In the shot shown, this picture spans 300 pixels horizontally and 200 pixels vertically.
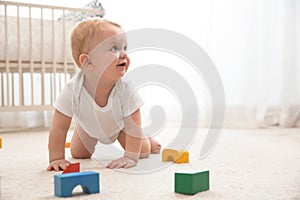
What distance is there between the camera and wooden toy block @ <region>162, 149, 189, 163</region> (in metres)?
1.07

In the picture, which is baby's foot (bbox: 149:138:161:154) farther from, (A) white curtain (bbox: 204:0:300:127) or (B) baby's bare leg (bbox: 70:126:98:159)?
(A) white curtain (bbox: 204:0:300:127)

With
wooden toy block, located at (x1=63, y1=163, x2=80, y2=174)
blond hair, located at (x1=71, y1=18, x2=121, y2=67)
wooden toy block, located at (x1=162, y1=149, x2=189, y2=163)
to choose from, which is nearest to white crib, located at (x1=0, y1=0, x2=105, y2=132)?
blond hair, located at (x1=71, y1=18, x2=121, y2=67)

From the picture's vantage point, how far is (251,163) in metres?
1.07

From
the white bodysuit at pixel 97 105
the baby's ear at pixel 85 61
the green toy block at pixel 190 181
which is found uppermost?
the baby's ear at pixel 85 61

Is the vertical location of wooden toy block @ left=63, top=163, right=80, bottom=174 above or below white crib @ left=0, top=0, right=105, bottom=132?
below

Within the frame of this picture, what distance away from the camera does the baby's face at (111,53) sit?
104cm

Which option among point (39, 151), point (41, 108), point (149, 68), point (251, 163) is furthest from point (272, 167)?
point (41, 108)

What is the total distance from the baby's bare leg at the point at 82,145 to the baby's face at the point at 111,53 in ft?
0.84

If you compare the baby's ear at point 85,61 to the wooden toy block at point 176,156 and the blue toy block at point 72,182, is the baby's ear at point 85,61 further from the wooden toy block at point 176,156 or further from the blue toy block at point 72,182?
the blue toy block at point 72,182

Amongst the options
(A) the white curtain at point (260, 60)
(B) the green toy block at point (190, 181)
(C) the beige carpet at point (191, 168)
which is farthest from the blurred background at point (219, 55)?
(B) the green toy block at point (190, 181)

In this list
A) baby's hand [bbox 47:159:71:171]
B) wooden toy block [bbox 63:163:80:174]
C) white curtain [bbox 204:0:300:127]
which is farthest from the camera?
white curtain [bbox 204:0:300:127]

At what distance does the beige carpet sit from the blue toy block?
0.05 ft

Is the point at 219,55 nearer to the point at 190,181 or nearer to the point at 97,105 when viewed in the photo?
the point at 97,105

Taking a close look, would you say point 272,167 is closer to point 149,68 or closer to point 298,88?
point 149,68
